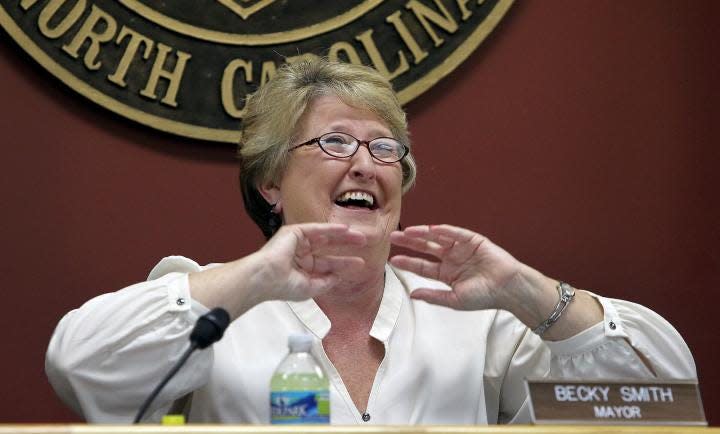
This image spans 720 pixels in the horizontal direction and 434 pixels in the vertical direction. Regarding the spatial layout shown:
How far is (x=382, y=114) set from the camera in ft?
7.63

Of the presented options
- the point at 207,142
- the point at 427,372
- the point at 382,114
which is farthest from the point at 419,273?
the point at 207,142

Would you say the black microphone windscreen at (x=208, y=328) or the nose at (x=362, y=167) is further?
the nose at (x=362, y=167)

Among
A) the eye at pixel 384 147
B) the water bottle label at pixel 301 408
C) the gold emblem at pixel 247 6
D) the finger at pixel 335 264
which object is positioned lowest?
the water bottle label at pixel 301 408

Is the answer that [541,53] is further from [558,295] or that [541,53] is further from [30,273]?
[30,273]

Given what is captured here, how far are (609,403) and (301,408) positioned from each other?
44cm

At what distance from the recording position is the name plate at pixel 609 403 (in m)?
1.59

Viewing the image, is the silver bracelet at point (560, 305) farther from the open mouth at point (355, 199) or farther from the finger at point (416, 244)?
the open mouth at point (355, 199)

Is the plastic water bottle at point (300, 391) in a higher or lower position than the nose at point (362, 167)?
lower

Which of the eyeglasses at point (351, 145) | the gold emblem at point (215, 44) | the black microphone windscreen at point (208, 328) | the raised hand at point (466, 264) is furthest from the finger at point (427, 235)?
the gold emblem at point (215, 44)

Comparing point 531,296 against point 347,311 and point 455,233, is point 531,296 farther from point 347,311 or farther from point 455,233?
point 347,311

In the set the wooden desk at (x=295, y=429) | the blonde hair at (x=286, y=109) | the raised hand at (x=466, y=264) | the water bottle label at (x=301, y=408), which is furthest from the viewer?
the blonde hair at (x=286, y=109)

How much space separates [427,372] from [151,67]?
0.99 m

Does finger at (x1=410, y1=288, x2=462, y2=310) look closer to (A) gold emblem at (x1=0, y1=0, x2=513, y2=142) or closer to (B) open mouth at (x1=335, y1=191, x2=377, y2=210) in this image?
(B) open mouth at (x1=335, y1=191, x2=377, y2=210)

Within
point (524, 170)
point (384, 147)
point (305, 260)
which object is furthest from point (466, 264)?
point (524, 170)
